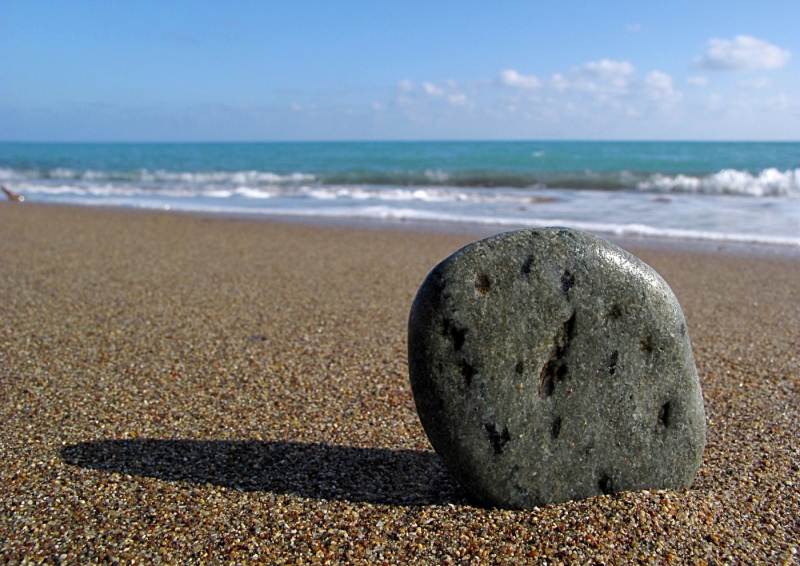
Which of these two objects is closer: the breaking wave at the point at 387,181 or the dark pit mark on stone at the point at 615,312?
the dark pit mark on stone at the point at 615,312

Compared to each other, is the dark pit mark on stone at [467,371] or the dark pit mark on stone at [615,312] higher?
the dark pit mark on stone at [615,312]

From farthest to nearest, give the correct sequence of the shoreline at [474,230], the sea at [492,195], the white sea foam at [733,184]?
the white sea foam at [733,184], the sea at [492,195], the shoreline at [474,230]

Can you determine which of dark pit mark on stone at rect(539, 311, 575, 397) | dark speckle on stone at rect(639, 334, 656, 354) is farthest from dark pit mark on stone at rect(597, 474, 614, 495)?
dark speckle on stone at rect(639, 334, 656, 354)

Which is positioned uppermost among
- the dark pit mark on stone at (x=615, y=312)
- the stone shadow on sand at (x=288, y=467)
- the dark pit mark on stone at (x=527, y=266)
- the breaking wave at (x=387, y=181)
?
the breaking wave at (x=387, y=181)

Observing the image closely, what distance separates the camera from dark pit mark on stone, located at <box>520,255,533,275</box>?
2658mm

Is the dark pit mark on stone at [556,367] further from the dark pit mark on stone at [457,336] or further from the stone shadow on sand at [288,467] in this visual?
the stone shadow on sand at [288,467]

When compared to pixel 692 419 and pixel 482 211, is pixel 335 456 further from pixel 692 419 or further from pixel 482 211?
pixel 482 211

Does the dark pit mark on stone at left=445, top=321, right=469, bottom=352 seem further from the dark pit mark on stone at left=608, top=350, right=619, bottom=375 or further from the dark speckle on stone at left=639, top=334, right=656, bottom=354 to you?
the dark speckle on stone at left=639, top=334, right=656, bottom=354

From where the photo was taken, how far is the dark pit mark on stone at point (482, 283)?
2652 mm

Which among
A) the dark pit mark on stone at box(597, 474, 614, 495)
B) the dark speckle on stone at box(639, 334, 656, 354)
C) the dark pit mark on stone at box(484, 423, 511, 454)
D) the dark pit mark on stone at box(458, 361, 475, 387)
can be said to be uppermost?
the dark speckle on stone at box(639, 334, 656, 354)

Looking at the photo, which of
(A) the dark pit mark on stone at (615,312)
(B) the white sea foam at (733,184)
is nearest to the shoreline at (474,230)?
(A) the dark pit mark on stone at (615,312)

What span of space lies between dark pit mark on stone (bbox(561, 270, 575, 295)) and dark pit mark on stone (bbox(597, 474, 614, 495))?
825 millimetres

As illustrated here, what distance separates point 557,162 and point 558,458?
34.2 meters

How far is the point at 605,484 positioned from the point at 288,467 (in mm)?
1455
